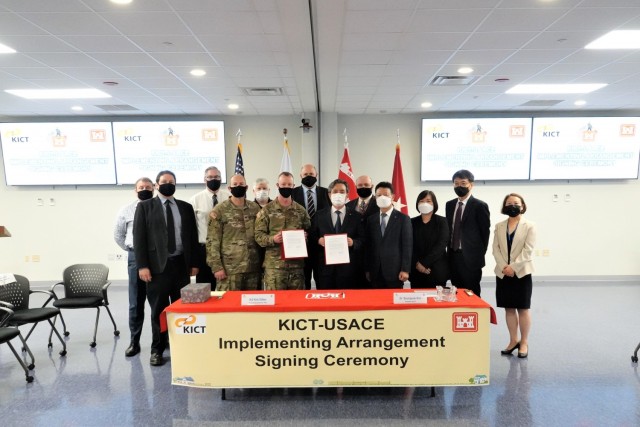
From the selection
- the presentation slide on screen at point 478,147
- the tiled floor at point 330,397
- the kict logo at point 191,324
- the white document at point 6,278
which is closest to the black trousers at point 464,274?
the tiled floor at point 330,397

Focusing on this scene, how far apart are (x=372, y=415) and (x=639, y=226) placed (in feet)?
22.5

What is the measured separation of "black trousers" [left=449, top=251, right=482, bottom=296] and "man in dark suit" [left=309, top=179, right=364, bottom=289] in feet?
3.13

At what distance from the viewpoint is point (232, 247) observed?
325 cm

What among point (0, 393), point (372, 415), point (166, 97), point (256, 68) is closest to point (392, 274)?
point (372, 415)

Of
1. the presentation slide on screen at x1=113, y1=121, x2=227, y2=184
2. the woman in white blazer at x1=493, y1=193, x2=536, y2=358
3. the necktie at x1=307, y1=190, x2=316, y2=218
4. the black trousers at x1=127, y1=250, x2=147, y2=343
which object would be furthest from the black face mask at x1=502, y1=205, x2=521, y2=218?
the presentation slide on screen at x1=113, y1=121, x2=227, y2=184

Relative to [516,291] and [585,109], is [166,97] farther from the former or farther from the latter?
[585,109]

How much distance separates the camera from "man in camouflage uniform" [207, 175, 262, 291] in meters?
3.24

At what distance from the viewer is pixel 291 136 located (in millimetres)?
6754

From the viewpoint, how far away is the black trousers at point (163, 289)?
10.8 feet

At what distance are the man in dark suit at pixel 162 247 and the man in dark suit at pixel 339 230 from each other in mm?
1193

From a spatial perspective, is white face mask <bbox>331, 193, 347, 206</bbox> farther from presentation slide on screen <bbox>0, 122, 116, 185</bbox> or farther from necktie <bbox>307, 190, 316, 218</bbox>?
presentation slide on screen <bbox>0, 122, 116, 185</bbox>

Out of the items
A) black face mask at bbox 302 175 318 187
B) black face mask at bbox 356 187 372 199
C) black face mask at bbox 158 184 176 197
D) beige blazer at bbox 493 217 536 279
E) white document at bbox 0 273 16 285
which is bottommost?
white document at bbox 0 273 16 285

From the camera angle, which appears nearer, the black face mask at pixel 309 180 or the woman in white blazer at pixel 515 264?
the woman in white blazer at pixel 515 264

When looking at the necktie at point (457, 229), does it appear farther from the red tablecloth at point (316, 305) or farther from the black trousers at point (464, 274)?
the red tablecloth at point (316, 305)
